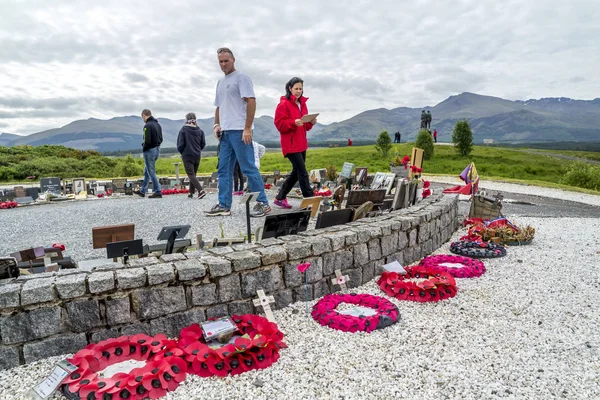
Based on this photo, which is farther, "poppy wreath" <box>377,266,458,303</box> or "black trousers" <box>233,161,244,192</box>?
"black trousers" <box>233,161,244,192</box>

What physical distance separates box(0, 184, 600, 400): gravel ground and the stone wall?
0.81 feet

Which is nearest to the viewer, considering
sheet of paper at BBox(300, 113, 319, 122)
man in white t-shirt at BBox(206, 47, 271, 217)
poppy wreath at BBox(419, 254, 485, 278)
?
poppy wreath at BBox(419, 254, 485, 278)

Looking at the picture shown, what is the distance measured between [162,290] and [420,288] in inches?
110

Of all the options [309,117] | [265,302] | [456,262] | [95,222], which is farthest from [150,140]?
[456,262]

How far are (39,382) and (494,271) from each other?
5.38 metres

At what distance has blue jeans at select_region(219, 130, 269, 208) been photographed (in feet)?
23.2

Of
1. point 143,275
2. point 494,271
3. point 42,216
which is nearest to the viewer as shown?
point 143,275

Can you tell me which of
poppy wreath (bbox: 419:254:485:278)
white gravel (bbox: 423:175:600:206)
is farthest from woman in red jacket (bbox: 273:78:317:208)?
white gravel (bbox: 423:175:600:206)

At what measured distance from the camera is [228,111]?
7016 millimetres

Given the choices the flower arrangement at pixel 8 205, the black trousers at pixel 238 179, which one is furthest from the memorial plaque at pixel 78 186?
the black trousers at pixel 238 179

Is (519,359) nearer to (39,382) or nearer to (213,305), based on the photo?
(213,305)

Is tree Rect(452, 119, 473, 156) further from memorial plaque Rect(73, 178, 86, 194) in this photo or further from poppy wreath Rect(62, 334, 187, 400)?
poppy wreath Rect(62, 334, 187, 400)

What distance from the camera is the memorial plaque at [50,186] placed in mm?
13071

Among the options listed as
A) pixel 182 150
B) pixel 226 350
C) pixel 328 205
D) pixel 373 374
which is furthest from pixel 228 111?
pixel 373 374
